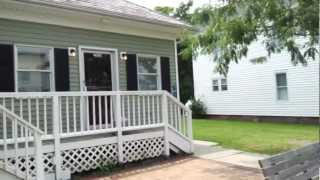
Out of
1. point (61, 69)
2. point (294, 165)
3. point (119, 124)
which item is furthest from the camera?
point (61, 69)

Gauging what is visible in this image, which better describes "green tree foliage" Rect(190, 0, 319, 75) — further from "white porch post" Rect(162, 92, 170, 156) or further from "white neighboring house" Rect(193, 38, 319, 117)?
"white neighboring house" Rect(193, 38, 319, 117)

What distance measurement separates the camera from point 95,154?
29.3 ft

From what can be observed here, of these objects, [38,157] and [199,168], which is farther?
[199,168]

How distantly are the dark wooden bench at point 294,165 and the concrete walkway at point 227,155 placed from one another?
9.44ft

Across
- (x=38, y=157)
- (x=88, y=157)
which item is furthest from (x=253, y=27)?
(x=38, y=157)

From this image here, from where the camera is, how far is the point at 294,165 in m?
5.30

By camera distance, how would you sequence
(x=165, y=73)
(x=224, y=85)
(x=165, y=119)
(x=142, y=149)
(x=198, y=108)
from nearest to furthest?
(x=142, y=149) < (x=165, y=119) < (x=165, y=73) < (x=224, y=85) < (x=198, y=108)

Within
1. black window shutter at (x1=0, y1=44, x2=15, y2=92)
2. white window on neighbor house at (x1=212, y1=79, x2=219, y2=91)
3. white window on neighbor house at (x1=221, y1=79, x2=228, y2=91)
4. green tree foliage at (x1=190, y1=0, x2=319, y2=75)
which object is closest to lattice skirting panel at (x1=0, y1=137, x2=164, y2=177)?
black window shutter at (x1=0, y1=44, x2=15, y2=92)

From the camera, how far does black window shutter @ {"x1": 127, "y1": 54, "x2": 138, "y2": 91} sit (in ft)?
37.2

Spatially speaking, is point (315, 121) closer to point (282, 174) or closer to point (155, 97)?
point (155, 97)

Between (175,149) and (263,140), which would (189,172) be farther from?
(263,140)

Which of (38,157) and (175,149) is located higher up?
(38,157)

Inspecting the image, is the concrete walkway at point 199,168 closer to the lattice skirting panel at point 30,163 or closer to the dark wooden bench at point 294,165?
the lattice skirting panel at point 30,163

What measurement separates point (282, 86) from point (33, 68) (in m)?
13.7
